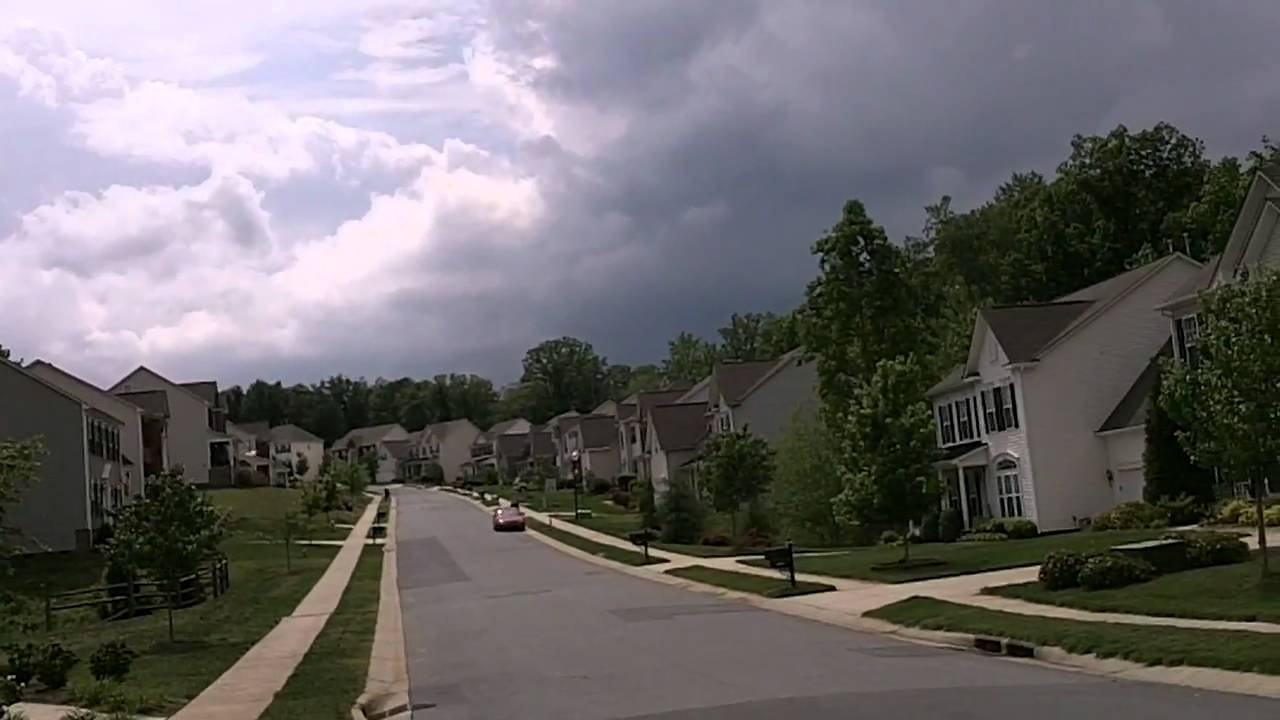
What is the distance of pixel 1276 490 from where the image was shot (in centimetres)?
3616

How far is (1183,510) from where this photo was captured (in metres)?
37.5

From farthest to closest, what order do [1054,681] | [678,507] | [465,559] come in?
[678,507], [465,559], [1054,681]

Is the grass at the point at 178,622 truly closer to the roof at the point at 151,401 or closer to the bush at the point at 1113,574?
the bush at the point at 1113,574

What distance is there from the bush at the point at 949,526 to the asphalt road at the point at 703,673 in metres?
18.6

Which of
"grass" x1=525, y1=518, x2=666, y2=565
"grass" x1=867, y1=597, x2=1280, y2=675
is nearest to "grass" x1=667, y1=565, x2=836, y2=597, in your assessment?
"grass" x1=525, y1=518, x2=666, y2=565

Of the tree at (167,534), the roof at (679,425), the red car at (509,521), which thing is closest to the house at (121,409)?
the red car at (509,521)

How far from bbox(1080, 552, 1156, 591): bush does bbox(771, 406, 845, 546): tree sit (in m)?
27.1

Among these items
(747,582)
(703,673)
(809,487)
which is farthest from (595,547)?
(703,673)

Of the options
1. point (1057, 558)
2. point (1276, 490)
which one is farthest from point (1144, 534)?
point (1057, 558)

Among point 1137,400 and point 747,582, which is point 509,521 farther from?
point 747,582

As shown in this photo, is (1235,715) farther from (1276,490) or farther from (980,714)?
(1276,490)

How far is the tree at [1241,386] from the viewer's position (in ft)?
68.8

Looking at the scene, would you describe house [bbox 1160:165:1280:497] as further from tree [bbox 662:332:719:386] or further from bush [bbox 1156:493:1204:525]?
tree [bbox 662:332:719:386]

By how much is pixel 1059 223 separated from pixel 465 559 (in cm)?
4437
